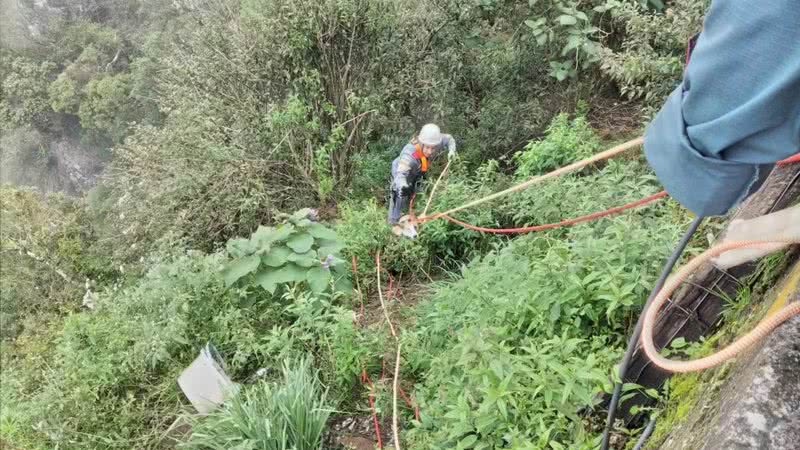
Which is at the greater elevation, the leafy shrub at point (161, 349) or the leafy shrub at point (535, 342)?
the leafy shrub at point (535, 342)

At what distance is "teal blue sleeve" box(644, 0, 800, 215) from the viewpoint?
0.93m

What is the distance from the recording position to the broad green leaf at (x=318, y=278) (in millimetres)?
3828

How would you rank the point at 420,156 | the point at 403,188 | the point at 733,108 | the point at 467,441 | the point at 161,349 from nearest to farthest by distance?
the point at 733,108 < the point at 467,441 < the point at 161,349 < the point at 403,188 < the point at 420,156

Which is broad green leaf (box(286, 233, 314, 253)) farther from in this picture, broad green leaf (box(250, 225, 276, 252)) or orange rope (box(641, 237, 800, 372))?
orange rope (box(641, 237, 800, 372))

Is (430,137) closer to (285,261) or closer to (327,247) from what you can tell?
(327,247)

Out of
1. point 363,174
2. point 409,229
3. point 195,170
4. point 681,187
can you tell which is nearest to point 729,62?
point 681,187

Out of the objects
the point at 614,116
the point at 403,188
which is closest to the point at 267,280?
the point at 403,188

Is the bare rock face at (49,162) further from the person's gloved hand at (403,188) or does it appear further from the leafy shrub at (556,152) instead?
the leafy shrub at (556,152)

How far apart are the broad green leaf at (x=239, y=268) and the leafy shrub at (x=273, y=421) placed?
3.18ft

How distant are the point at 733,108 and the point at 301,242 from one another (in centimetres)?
339

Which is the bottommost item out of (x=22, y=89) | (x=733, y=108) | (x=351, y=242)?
(x=22, y=89)

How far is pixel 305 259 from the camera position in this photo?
3.95 metres

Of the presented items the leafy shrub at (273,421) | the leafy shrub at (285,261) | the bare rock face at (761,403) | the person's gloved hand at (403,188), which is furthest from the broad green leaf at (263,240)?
the bare rock face at (761,403)

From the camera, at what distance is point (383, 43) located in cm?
642
